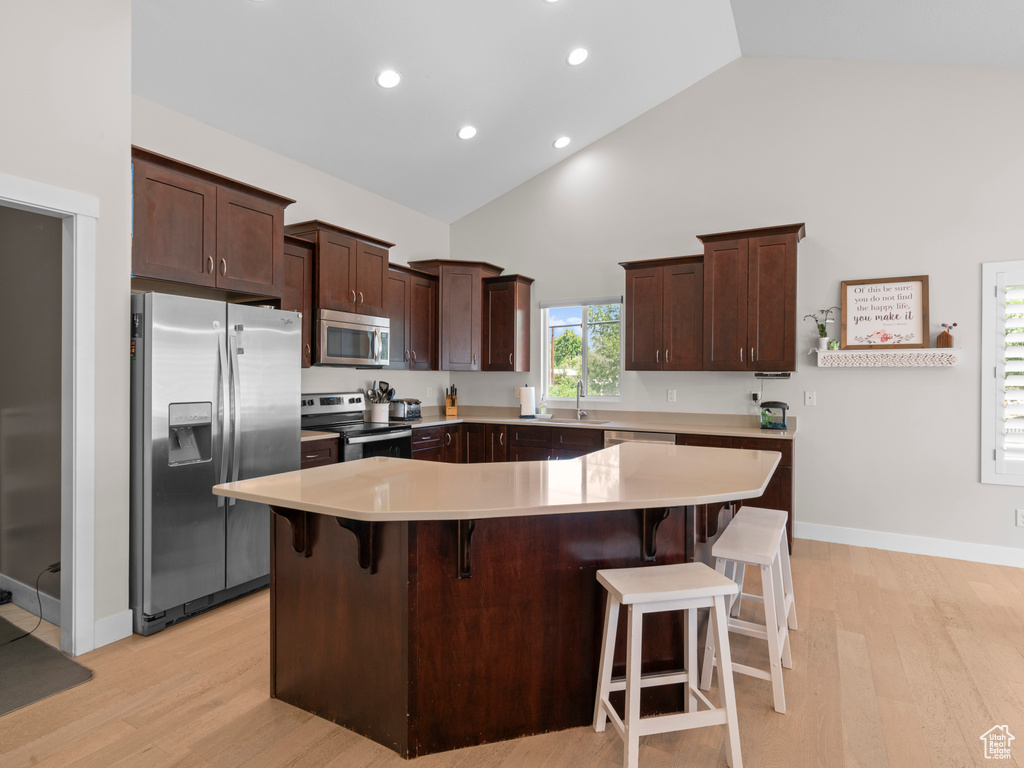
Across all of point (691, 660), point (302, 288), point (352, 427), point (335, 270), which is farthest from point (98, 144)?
point (691, 660)

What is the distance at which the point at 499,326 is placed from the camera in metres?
5.63

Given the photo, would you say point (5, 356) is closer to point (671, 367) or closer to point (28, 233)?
point (28, 233)

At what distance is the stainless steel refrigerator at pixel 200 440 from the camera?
274cm

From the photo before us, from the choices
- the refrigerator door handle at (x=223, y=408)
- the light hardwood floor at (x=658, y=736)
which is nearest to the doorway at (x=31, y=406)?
the refrigerator door handle at (x=223, y=408)

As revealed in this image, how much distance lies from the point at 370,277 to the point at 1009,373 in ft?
15.5

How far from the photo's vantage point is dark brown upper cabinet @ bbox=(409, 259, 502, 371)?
5.47 m

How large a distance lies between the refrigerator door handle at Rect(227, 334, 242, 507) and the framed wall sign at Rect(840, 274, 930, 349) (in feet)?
14.0

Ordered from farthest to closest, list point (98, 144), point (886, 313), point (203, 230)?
point (886, 313)
point (203, 230)
point (98, 144)

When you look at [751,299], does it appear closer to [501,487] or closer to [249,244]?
[501,487]

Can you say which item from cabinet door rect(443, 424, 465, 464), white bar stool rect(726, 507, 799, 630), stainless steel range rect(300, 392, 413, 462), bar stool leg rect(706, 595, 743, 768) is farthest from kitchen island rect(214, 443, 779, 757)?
cabinet door rect(443, 424, 465, 464)

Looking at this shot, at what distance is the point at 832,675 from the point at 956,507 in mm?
2506

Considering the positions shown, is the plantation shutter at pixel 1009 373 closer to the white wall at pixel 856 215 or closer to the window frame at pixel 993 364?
the window frame at pixel 993 364

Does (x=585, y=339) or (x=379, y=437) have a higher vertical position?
(x=585, y=339)

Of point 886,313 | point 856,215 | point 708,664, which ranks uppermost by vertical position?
point 856,215
